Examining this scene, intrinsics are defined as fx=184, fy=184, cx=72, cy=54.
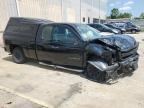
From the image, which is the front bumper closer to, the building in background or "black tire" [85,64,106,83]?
"black tire" [85,64,106,83]

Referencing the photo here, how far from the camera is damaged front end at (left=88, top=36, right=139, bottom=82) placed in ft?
16.9

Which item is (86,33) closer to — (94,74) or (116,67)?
(94,74)

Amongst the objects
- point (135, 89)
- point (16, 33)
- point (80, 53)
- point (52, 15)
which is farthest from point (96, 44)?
point (52, 15)

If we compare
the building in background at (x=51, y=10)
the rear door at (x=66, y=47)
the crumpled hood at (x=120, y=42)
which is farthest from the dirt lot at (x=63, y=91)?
the building in background at (x=51, y=10)

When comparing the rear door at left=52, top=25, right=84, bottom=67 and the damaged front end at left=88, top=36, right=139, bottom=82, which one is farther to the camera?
the rear door at left=52, top=25, right=84, bottom=67

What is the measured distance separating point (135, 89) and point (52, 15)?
19911mm

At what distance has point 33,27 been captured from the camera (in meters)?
6.93

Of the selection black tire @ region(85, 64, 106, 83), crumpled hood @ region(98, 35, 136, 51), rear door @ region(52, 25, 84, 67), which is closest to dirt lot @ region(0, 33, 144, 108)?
black tire @ region(85, 64, 106, 83)

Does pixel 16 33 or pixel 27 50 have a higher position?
pixel 16 33

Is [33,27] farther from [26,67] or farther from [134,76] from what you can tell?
[134,76]

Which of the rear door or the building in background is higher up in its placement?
the building in background

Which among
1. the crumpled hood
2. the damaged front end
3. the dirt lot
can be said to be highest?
the crumpled hood

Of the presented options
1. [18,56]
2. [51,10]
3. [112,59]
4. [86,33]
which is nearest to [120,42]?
[112,59]

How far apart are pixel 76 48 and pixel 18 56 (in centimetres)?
310
